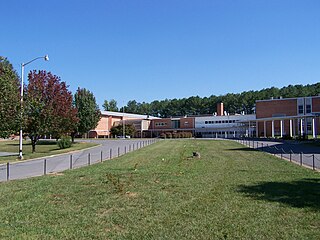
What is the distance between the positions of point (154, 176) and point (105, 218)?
267 inches

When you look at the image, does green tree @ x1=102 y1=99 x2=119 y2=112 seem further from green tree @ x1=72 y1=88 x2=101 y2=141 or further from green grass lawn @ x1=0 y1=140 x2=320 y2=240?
green grass lawn @ x1=0 y1=140 x2=320 y2=240

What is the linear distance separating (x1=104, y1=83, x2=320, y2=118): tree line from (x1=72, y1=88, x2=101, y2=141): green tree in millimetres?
92549

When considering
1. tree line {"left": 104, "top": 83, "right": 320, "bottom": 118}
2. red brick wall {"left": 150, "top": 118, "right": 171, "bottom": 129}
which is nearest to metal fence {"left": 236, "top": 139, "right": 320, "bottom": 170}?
red brick wall {"left": 150, "top": 118, "right": 171, "bottom": 129}

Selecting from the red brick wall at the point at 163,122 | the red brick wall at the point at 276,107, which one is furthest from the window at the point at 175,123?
the red brick wall at the point at 276,107

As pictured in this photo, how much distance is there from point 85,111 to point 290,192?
5090cm

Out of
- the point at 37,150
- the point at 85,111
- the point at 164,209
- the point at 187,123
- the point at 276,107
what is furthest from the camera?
the point at 187,123

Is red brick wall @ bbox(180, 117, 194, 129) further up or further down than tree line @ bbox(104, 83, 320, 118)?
further down

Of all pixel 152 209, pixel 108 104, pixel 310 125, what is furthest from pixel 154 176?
pixel 108 104

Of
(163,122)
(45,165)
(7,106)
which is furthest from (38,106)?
(163,122)

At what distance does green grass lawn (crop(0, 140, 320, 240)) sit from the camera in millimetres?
6469

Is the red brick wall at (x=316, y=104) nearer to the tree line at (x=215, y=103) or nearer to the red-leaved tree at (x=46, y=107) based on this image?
the tree line at (x=215, y=103)

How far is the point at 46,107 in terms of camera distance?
122ft

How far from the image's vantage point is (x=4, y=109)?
25.8 meters

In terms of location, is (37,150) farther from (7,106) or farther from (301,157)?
(301,157)
